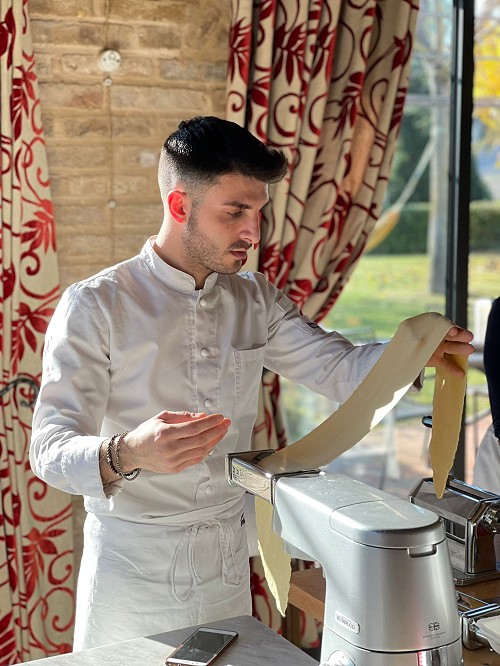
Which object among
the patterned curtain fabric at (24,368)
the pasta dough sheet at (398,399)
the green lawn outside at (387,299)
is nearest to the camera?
the pasta dough sheet at (398,399)

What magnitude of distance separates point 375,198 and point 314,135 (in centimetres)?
34

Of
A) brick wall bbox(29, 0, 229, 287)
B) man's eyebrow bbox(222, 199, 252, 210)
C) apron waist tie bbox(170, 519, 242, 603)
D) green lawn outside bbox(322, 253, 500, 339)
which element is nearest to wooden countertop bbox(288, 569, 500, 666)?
apron waist tie bbox(170, 519, 242, 603)

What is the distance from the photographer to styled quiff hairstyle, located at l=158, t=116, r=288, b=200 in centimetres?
198

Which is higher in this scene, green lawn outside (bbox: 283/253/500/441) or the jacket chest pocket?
the jacket chest pocket

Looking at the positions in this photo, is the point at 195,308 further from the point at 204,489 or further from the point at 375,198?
the point at 375,198

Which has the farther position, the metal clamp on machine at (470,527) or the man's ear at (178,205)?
the man's ear at (178,205)

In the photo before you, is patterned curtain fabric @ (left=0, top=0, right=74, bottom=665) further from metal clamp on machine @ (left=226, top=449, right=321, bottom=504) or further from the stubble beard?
metal clamp on machine @ (left=226, top=449, right=321, bottom=504)

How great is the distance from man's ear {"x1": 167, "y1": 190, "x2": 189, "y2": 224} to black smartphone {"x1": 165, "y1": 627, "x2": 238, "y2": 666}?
0.87 meters

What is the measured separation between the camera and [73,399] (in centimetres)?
183

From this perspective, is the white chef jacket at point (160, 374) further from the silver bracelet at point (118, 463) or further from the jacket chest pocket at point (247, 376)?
the silver bracelet at point (118, 463)

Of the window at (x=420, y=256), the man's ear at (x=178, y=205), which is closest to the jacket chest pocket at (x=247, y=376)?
the man's ear at (x=178, y=205)

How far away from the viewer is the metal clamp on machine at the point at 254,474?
142 cm

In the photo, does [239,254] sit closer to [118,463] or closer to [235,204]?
[235,204]

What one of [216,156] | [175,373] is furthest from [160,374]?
[216,156]
